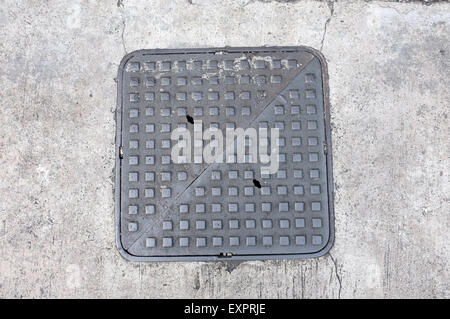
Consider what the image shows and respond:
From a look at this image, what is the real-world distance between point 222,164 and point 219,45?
73cm

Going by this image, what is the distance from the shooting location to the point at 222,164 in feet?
8.37

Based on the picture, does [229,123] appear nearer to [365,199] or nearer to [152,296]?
[365,199]

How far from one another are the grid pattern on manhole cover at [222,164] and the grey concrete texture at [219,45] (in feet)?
0.27

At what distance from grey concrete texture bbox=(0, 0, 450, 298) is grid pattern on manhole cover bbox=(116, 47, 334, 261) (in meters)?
0.08

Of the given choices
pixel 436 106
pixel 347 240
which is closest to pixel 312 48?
pixel 436 106

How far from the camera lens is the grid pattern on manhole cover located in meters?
2.52

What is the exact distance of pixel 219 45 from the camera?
2.68 m

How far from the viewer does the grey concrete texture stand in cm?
253

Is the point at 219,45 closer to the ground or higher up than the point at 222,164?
higher up

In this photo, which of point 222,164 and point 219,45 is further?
point 219,45

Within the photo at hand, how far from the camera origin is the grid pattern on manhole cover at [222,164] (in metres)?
2.52

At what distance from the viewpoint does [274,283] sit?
252 cm

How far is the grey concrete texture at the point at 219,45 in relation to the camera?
8.29ft
